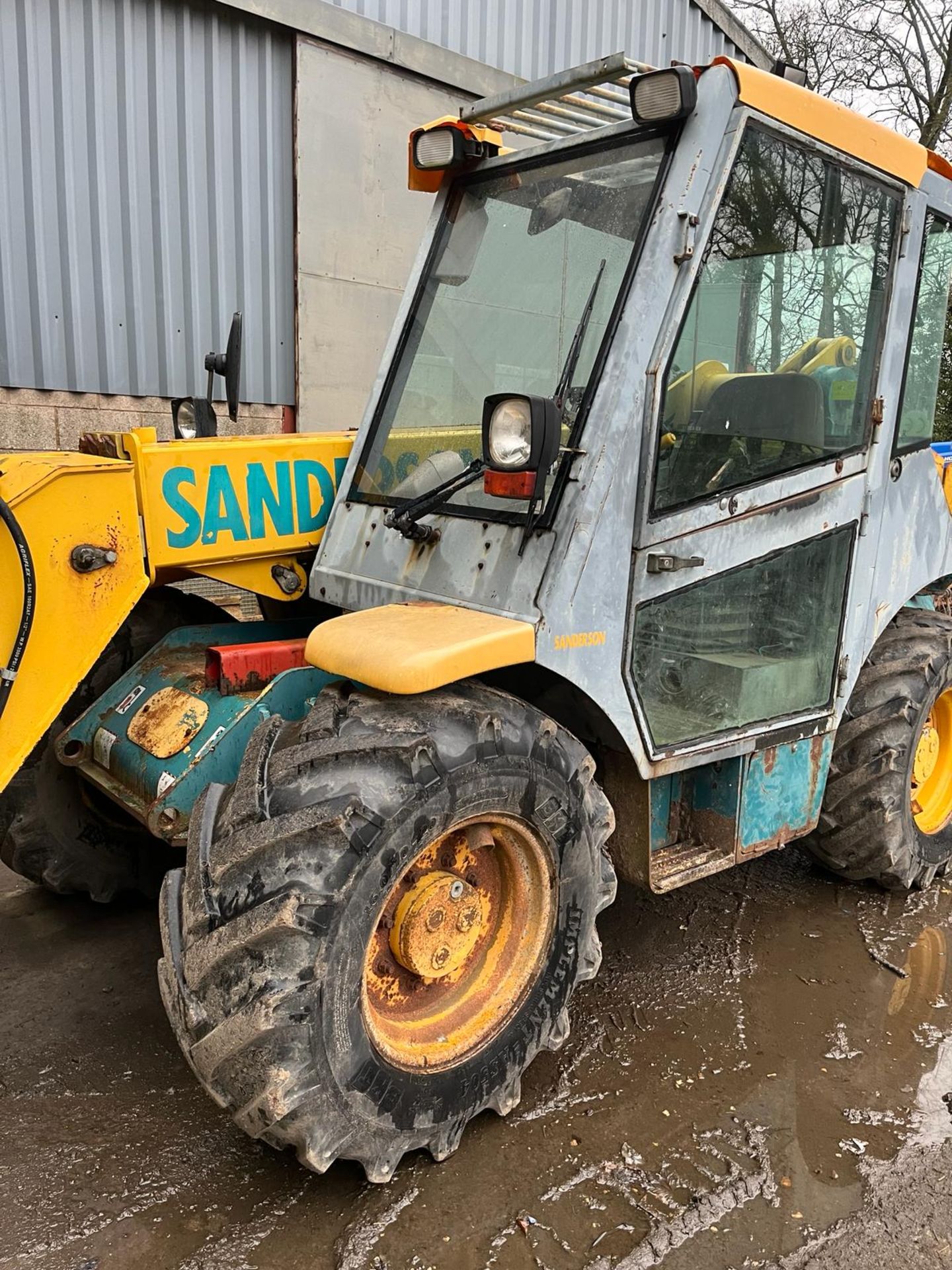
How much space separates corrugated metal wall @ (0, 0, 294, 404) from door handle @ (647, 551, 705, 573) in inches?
178

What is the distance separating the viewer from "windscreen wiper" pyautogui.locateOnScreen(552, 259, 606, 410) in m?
2.68

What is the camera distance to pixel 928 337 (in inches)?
141

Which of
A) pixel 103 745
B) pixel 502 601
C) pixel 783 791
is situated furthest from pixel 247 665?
pixel 783 791

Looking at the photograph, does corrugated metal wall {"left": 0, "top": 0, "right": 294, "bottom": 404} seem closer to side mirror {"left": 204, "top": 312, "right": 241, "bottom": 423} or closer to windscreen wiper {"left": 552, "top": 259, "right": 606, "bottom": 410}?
side mirror {"left": 204, "top": 312, "right": 241, "bottom": 423}

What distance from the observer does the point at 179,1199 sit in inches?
94.4

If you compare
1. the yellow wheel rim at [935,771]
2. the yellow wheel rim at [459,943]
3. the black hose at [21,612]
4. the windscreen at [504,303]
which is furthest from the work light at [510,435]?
the yellow wheel rim at [935,771]

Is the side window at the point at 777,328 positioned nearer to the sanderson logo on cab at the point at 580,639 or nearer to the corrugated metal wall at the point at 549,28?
the sanderson logo on cab at the point at 580,639

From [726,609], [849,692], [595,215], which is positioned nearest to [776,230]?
[595,215]

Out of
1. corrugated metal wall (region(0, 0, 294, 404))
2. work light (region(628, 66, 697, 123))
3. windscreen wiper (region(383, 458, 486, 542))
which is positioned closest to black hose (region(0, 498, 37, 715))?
windscreen wiper (region(383, 458, 486, 542))

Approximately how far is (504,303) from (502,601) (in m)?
1.05

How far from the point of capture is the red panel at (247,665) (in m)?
3.01

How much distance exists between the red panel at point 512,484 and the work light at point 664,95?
3.37 ft

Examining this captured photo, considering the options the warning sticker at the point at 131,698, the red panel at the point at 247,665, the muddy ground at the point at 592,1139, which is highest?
the red panel at the point at 247,665

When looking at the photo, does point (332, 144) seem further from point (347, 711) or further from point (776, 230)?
point (347, 711)
